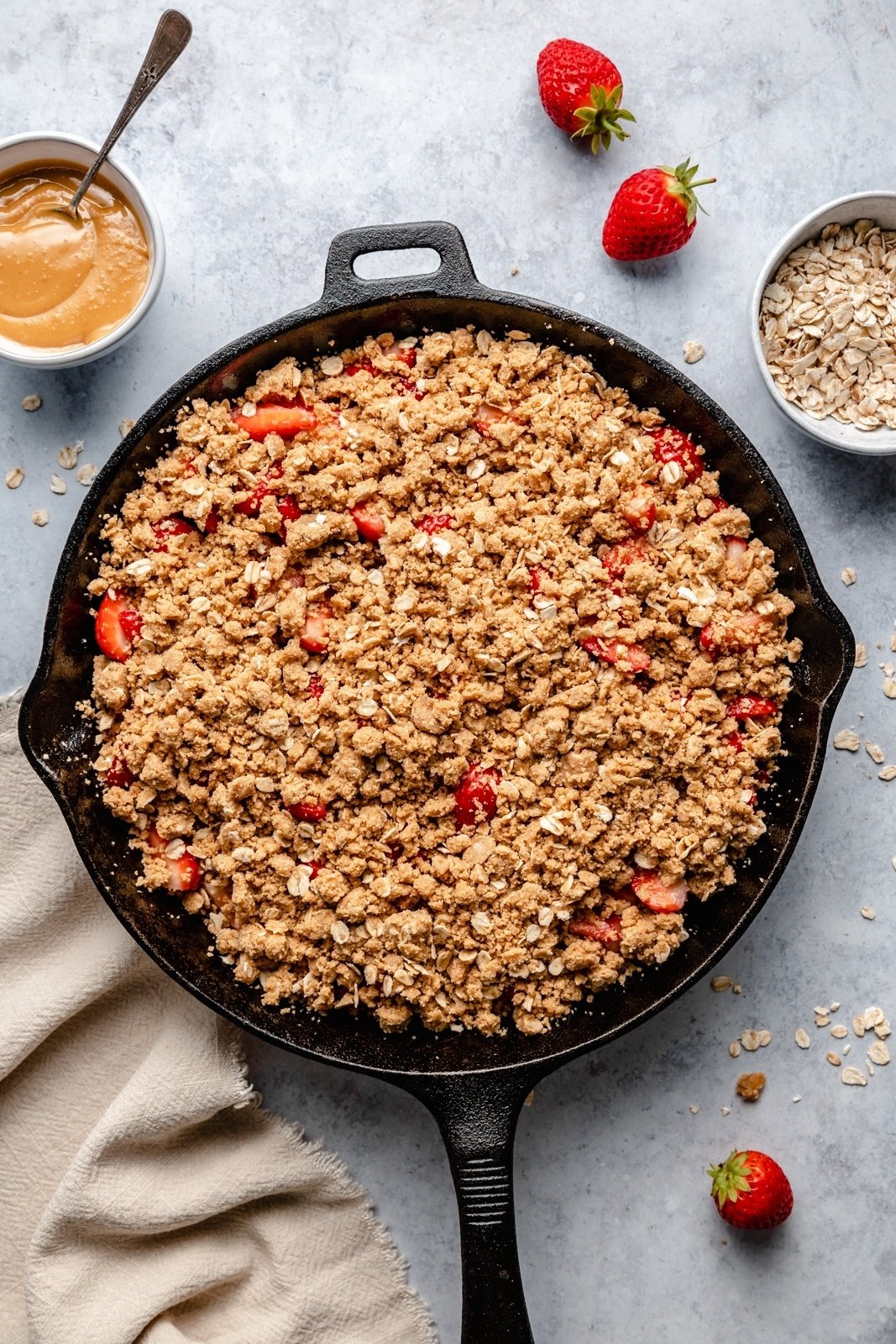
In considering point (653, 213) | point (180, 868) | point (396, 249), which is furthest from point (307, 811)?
point (653, 213)

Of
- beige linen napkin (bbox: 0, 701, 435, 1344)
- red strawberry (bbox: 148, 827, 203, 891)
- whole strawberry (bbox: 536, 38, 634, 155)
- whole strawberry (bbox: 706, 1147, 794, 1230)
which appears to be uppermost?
whole strawberry (bbox: 536, 38, 634, 155)

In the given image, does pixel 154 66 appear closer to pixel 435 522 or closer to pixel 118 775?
pixel 435 522

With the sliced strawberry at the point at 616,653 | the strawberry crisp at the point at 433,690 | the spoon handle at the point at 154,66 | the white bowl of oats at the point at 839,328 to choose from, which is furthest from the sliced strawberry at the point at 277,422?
the white bowl of oats at the point at 839,328

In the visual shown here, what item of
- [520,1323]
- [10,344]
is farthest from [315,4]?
[520,1323]

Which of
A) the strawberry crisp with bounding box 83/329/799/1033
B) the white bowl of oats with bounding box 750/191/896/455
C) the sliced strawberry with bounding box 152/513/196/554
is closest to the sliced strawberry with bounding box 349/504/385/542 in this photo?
the strawberry crisp with bounding box 83/329/799/1033

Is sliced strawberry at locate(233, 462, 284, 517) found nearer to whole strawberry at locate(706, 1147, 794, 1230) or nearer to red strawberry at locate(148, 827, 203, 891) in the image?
red strawberry at locate(148, 827, 203, 891)

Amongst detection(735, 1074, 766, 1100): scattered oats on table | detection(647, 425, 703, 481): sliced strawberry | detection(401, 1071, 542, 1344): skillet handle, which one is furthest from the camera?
detection(735, 1074, 766, 1100): scattered oats on table

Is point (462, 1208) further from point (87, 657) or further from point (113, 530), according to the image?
point (113, 530)
